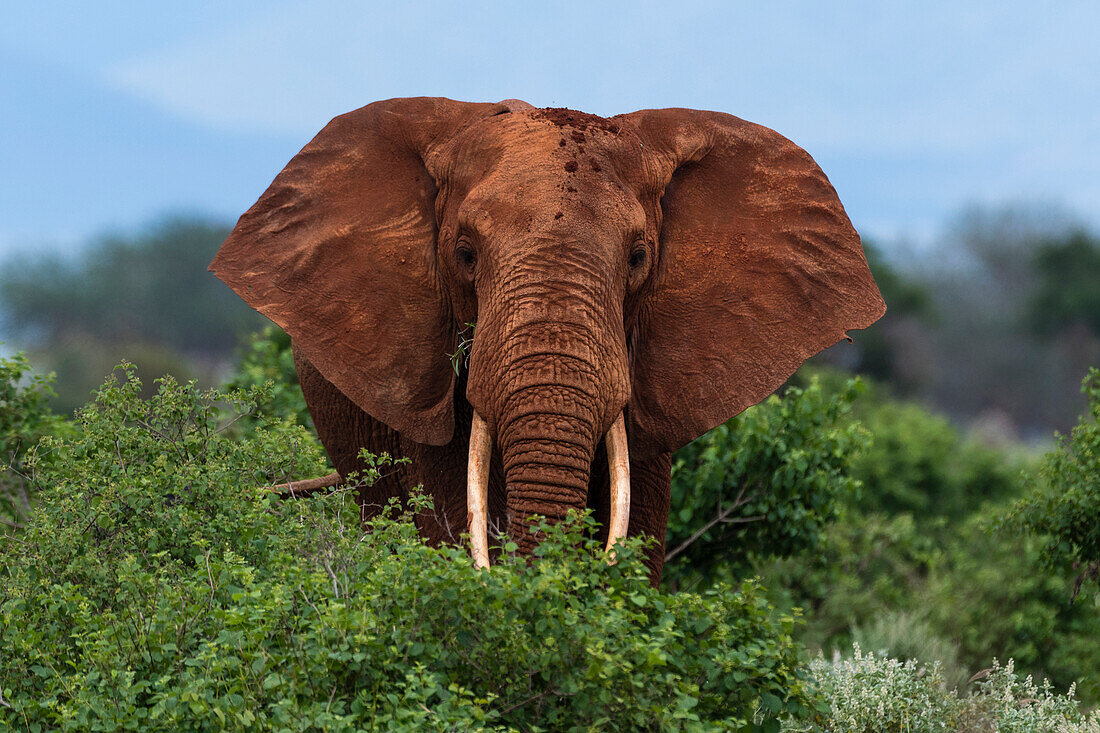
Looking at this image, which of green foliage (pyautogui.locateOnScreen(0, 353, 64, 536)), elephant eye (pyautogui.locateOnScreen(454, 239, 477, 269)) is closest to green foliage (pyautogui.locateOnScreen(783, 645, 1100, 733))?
elephant eye (pyautogui.locateOnScreen(454, 239, 477, 269))

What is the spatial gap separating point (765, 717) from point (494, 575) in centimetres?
136

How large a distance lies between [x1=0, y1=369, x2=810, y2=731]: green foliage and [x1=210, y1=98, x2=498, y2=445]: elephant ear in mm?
952

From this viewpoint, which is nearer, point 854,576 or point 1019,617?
point 1019,617

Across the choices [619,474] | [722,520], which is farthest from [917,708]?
→ [722,520]

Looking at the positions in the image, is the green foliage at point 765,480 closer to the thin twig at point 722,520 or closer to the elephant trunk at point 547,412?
the thin twig at point 722,520

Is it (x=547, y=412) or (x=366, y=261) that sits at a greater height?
(x=366, y=261)

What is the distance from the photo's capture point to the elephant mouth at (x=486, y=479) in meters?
6.01

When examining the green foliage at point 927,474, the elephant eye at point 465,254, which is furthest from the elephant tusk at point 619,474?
the green foliage at point 927,474

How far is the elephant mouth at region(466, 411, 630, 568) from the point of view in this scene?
6.01 m

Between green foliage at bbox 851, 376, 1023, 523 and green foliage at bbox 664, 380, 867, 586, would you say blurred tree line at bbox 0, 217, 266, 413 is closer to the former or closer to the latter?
green foliage at bbox 851, 376, 1023, 523

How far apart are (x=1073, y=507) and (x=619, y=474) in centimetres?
345

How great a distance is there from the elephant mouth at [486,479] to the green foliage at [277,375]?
3.32 meters

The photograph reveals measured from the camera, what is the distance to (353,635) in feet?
15.0

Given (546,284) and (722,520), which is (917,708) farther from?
(722,520)
